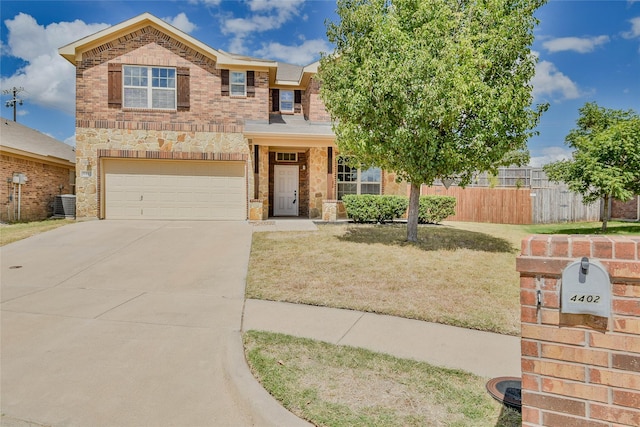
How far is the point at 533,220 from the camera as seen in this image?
1828 cm

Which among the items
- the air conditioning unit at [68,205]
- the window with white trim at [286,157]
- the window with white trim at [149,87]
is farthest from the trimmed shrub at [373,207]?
the air conditioning unit at [68,205]

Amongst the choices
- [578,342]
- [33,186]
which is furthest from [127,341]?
[33,186]

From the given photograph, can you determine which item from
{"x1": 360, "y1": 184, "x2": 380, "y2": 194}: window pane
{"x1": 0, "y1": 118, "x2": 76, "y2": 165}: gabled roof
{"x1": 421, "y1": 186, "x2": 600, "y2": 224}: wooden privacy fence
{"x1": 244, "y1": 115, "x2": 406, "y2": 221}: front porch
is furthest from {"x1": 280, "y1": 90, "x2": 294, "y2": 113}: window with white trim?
{"x1": 0, "y1": 118, "x2": 76, "y2": 165}: gabled roof

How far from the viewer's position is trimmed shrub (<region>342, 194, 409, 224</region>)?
1412 cm

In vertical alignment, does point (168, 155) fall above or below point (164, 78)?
below

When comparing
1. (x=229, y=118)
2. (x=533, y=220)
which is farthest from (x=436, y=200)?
(x=229, y=118)

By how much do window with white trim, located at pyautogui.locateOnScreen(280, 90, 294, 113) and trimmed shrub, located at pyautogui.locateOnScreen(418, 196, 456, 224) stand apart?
7261mm

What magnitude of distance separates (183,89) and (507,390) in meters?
14.6

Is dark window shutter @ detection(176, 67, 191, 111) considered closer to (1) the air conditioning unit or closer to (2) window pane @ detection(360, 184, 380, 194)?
(1) the air conditioning unit

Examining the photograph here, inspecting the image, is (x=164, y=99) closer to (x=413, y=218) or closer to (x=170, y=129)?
(x=170, y=129)

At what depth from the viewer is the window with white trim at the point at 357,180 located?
16.0 meters

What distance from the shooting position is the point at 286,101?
17.3 metres

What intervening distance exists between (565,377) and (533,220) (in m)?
18.5

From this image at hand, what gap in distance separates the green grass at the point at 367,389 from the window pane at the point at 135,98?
1309 centimetres
